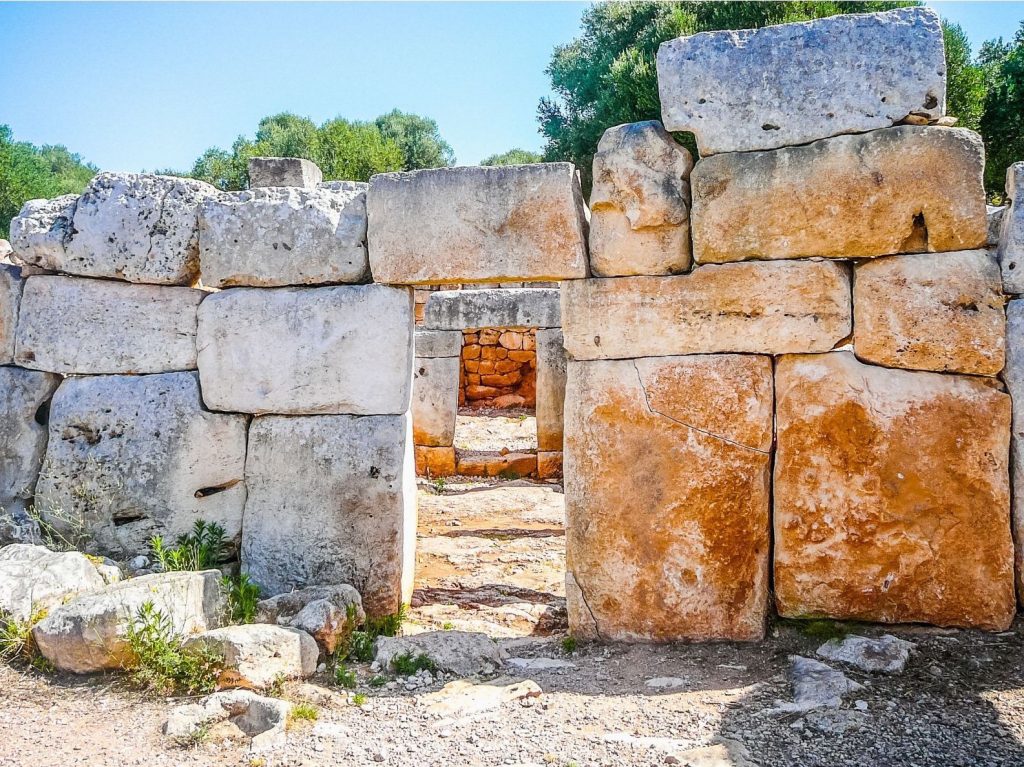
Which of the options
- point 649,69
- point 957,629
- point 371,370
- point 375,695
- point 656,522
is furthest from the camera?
point 649,69

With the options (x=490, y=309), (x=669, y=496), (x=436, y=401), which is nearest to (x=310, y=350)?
(x=669, y=496)

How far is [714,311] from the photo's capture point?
12.2 ft

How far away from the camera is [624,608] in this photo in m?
3.87

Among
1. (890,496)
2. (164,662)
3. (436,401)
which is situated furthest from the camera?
(436,401)

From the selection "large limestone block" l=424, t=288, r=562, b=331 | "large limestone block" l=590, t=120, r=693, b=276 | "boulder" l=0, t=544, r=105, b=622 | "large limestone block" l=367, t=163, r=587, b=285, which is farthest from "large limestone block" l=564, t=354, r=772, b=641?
"large limestone block" l=424, t=288, r=562, b=331

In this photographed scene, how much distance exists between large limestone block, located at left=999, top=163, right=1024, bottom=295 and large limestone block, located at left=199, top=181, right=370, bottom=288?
304cm

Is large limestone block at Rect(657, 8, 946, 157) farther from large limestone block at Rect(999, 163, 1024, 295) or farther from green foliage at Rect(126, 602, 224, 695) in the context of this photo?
green foliage at Rect(126, 602, 224, 695)

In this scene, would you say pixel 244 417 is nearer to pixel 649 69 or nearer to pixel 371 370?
pixel 371 370

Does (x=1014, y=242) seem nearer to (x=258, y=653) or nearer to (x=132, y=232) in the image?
(x=258, y=653)

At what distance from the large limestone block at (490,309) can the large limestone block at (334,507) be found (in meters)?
5.65

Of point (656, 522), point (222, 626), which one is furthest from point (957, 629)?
point (222, 626)

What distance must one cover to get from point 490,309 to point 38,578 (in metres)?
6.88

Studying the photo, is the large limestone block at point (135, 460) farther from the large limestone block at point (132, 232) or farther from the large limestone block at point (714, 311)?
the large limestone block at point (714, 311)

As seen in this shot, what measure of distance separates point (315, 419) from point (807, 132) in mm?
2825
